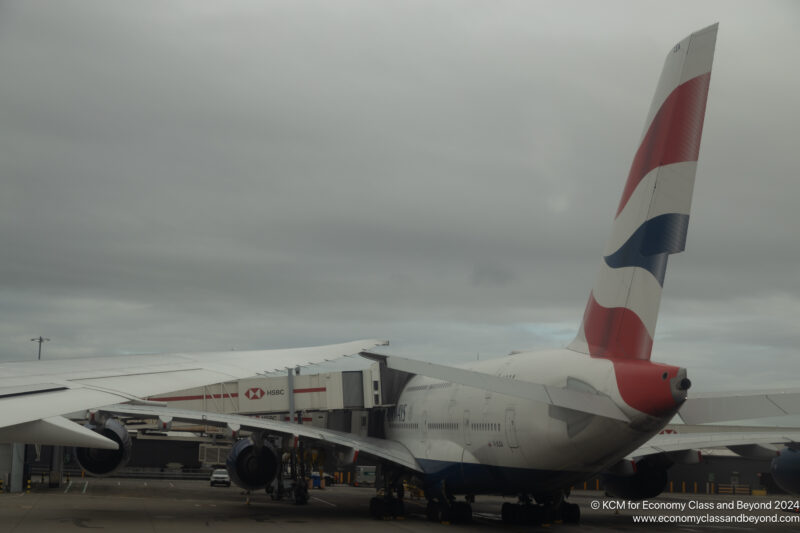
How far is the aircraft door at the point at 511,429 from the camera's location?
17.0m

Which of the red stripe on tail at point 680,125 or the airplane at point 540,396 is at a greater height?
the red stripe on tail at point 680,125

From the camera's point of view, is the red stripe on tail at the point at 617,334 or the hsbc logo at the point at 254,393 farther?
the hsbc logo at the point at 254,393

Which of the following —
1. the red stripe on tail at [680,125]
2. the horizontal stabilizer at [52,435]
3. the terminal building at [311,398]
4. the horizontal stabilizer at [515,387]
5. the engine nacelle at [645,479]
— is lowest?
the engine nacelle at [645,479]

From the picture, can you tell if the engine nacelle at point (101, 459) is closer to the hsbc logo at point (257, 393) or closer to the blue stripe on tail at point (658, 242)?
the hsbc logo at point (257, 393)

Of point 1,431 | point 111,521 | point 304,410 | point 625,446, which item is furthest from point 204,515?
point 1,431

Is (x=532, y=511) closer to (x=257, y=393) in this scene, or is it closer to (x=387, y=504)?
(x=387, y=504)

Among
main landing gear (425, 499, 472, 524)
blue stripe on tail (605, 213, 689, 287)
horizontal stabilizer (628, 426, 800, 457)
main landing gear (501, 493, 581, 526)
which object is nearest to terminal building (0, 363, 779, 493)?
main landing gear (425, 499, 472, 524)

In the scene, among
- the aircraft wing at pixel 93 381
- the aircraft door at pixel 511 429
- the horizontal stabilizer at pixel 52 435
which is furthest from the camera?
the aircraft door at pixel 511 429

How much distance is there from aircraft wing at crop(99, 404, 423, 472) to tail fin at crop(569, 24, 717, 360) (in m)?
8.43

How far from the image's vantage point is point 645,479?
69.2 feet

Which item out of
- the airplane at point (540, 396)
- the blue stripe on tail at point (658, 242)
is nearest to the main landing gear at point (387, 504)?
the airplane at point (540, 396)

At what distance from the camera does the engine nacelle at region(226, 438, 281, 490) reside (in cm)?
2241

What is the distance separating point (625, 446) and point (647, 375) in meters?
1.73

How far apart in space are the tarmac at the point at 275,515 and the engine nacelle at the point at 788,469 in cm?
119
